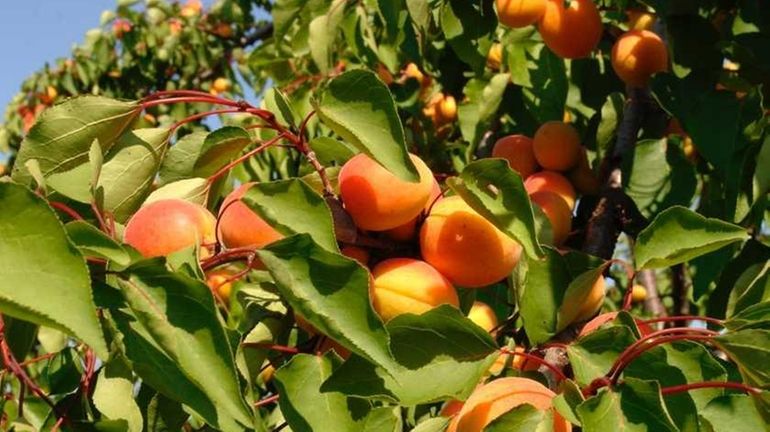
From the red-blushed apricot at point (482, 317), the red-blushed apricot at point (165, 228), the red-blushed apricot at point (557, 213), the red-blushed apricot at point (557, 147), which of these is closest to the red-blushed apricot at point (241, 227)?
the red-blushed apricot at point (165, 228)

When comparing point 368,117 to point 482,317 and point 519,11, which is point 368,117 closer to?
point 482,317

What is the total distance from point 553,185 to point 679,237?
0.50 meters

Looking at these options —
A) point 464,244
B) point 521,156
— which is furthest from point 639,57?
point 464,244

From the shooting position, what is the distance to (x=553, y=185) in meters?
1.32

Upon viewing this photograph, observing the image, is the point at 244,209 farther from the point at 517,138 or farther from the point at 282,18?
the point at 282,18

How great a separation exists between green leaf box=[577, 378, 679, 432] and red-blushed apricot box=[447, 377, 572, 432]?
0.06 metres

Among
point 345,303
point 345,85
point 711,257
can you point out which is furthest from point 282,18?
point 345,303

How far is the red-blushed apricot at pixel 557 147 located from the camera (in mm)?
1351

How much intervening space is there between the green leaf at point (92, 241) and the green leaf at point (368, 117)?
8.0 inches

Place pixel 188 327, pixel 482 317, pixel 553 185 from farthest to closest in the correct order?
pixel 553 185 → pixel 482 317 → pixel 188 327

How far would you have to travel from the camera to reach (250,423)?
62 centimetres

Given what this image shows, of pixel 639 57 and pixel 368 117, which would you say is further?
pixel 639 57

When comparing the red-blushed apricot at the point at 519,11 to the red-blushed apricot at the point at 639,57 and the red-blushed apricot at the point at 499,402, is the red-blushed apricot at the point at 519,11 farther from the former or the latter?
the red-blushed apricot at the point at 499,402

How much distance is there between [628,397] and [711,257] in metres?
0.70
